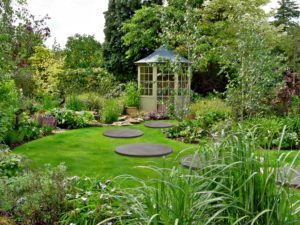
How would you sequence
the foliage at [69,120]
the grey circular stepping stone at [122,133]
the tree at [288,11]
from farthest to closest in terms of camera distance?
the tree at [288,11]
the foliage at [69,120]
the grey circular stepping stone at [122,133]

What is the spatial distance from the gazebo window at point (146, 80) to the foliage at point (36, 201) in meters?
8.34

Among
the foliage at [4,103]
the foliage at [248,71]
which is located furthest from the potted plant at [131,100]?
the foliage at [4,103]

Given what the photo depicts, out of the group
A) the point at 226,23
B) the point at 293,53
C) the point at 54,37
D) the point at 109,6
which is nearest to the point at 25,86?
the point at 54,37

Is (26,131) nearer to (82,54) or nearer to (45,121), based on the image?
(45,121)

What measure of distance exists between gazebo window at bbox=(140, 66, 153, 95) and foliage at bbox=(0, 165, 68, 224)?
8.34 meters

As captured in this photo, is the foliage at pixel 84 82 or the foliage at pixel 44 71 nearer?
the foliage at pixel 44 71

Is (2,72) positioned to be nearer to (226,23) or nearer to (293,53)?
(226,23)

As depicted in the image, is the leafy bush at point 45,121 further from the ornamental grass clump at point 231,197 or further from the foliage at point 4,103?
the ornamental grass clump at point 231,197

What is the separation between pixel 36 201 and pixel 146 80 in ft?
29.1

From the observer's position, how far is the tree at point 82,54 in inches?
553

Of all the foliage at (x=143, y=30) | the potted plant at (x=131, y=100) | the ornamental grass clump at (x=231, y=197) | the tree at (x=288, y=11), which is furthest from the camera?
the tree at (x=288, y=11)

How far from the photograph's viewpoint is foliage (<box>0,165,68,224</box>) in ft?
7.97

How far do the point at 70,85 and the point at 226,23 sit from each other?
21.4ft

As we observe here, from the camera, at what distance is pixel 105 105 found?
9.05 meters
